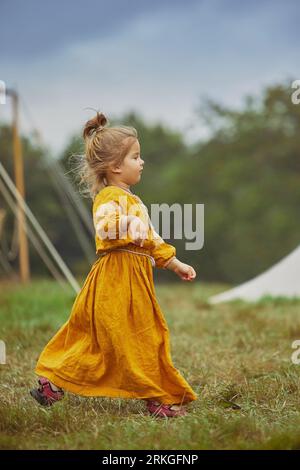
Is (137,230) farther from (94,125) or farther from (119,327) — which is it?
(94,125)

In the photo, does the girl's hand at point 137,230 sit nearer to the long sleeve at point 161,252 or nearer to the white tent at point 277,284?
the long sleeve at point 161,252

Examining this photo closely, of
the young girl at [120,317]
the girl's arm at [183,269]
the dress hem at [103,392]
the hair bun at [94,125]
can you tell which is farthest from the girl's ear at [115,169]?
the dress hem at [103,392]

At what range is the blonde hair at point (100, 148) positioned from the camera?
9.15ft

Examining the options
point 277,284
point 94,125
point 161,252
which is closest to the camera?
point 161,252

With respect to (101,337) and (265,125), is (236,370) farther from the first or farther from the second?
(265,125)

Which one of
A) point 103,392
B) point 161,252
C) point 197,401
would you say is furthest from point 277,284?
Result: point 103,392

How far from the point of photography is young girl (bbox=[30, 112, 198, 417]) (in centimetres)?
268

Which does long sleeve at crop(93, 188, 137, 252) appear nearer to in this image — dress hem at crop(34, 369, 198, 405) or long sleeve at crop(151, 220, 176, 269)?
long sleeve at crop(151, 220, 176, 269)

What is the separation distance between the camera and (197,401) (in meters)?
2.88

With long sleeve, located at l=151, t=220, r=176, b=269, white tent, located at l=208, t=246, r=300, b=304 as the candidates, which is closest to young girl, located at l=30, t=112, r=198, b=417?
long sleeve, located at l=151, t=220, r=176, b=269

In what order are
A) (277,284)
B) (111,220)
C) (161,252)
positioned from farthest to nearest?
(277,284) → (161,252) → (111,220)

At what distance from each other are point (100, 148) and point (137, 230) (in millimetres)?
381
